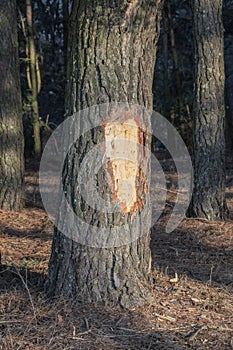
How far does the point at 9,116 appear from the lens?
8289 millimetres

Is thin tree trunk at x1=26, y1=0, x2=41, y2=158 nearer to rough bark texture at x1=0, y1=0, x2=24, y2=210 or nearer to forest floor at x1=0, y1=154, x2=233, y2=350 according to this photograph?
rough bark texture at x1=0, y1=0, x2=24, y2=210

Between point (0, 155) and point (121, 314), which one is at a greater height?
point (0, 155)

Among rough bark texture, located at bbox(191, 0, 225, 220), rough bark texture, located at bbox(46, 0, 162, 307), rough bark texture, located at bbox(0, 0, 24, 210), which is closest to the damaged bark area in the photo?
rough bark texture, located at bbox(46, 0, 162, 307)

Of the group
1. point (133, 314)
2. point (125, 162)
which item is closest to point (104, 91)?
point (125, 162)

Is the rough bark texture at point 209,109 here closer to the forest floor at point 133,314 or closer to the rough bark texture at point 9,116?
the forest floor at point 133,314

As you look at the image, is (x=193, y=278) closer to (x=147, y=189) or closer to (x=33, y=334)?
(x=147, y=189)

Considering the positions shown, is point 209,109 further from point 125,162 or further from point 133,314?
point 133,314

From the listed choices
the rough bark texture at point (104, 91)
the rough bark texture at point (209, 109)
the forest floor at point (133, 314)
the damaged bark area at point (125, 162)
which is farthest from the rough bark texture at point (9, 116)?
the damaged bark area at point (125, 162)

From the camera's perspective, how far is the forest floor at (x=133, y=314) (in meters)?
3.55

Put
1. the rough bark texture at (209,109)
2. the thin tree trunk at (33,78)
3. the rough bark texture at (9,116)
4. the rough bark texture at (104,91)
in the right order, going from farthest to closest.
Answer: the thin tree trunk at (33,78)
the rough bark texture at (9,116)
the rough bark texture at (209,109)
the rough bark texture at (104,91)

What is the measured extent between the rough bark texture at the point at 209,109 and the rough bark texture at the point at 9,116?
282 cm

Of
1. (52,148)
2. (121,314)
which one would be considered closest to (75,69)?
(121,314)

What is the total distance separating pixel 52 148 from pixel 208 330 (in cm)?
1223

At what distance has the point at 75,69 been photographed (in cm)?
401
